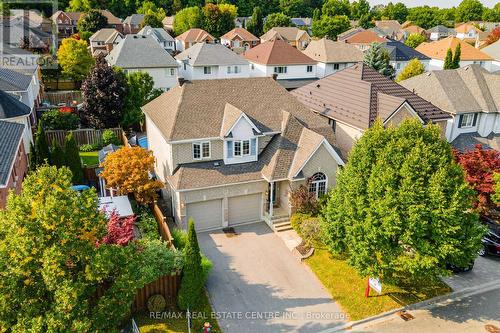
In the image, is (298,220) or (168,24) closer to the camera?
(298,220)

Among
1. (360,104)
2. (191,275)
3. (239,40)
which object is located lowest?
(191,275)

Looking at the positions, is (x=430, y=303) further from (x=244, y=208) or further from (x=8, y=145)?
(x=8, y=145)

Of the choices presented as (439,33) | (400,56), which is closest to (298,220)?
(400,56)

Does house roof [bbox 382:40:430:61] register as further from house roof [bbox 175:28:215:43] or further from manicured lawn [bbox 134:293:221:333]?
manicured lawn [bbox 134:293:221:333]

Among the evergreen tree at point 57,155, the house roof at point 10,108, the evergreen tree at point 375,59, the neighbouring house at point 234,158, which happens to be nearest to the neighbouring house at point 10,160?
the evergreen tree at point 57,155

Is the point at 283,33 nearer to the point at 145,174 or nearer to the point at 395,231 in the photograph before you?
the point at 145,174

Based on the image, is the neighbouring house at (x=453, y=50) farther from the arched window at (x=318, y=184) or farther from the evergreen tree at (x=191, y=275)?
the evergreen tree at (x=191, y=275)
